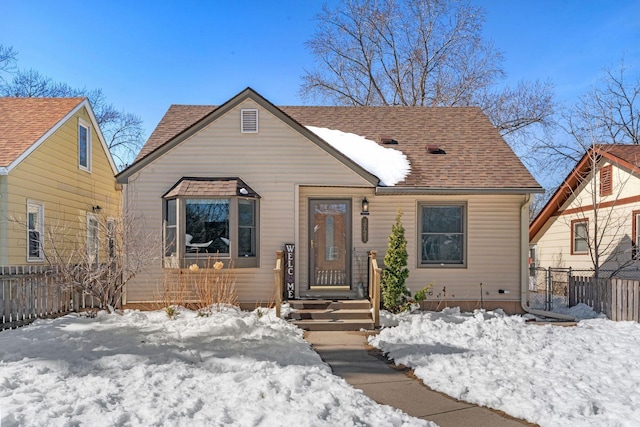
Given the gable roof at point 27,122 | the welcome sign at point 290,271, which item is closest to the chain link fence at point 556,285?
the welcome sign at point 290,271

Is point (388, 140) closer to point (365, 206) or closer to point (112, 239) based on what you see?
point (365, 206)

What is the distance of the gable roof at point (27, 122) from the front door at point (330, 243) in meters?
7.40

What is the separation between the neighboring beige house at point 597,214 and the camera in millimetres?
13578

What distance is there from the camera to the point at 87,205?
14961 millimetres

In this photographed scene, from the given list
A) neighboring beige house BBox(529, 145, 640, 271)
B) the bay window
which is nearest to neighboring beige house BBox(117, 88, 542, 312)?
the bay window

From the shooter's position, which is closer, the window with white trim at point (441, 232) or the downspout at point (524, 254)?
the downspout at point (524, 254)

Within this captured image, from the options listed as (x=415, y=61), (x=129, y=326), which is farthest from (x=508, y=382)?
(x=415, y=61)

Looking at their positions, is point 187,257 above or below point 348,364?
above

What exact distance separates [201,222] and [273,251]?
5.81 feet

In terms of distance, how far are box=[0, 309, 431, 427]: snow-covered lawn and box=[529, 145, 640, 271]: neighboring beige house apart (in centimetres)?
958

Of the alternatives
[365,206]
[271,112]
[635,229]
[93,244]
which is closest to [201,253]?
[271,112]

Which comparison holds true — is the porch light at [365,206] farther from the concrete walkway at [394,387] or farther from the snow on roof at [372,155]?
the concrete walkway at [394,387]

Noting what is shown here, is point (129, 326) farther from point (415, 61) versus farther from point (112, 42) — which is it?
point (415, 61)

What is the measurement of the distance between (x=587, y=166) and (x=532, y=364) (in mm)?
11364
